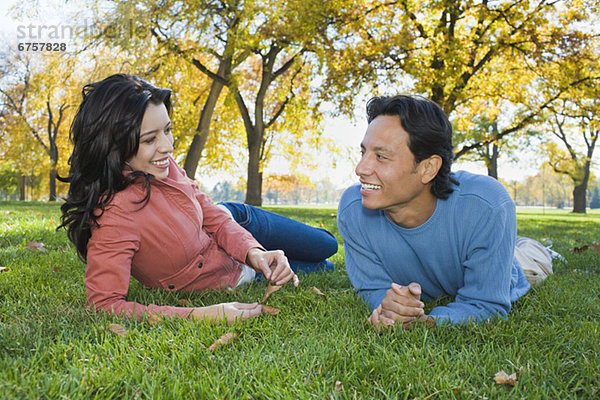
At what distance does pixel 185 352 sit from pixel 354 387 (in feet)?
2.76

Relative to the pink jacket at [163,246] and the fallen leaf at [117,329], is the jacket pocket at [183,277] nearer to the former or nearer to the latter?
the pink jacket at [163,246]

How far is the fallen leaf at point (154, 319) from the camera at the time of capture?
9.26ft

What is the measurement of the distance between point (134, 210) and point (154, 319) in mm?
718

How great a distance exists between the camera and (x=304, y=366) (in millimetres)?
2217

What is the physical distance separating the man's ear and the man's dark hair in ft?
0.10

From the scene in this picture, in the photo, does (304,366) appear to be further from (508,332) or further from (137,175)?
(137,175)

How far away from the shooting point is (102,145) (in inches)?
116

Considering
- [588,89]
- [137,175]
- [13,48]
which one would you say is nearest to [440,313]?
[137,175]

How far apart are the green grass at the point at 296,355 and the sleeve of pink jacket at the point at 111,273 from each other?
10cm

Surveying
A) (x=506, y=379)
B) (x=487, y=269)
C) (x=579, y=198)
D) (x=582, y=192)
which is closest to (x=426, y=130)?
(x=487, y=269)

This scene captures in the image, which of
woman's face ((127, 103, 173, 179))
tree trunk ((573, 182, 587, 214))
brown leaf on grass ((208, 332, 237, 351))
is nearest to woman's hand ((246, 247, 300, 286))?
brown leaf on grass ((208, 332, 237, 351))

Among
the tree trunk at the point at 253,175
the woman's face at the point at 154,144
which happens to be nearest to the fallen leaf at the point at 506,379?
the woman's face at the point at 154,144

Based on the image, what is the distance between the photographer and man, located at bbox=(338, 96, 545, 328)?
2811 mm

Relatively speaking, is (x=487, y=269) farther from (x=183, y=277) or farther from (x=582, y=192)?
(x=582, y=192)
